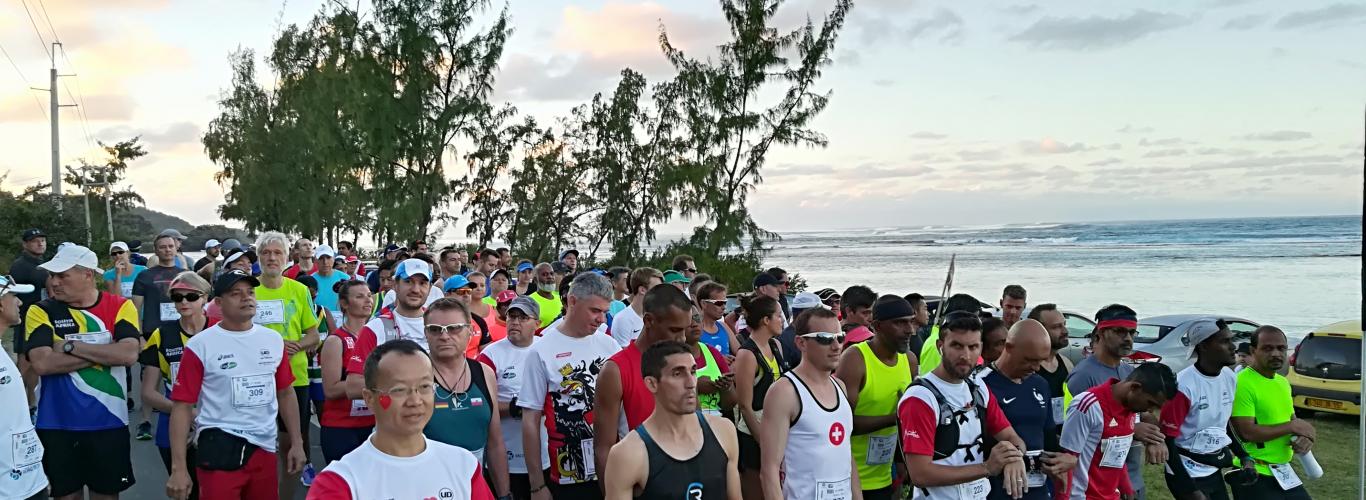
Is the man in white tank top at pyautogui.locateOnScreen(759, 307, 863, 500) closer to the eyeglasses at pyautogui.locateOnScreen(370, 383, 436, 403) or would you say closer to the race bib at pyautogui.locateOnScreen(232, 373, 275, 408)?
the eyeglasses at pyautogui.locateOnScreen(370, 383, 436, 403)

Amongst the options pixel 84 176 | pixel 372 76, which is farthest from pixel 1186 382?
pixel 84 176

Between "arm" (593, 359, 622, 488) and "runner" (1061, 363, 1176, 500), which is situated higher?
"arm" (593, 359, 622, 488)

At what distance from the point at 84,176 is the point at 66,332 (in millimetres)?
51361

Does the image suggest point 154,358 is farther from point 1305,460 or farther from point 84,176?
point 84,176

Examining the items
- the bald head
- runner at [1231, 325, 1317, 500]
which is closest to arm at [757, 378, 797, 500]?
the bald head

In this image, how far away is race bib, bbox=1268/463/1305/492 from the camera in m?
5.94

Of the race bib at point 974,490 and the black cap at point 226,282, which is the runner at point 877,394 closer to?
the race bib at point 974,490

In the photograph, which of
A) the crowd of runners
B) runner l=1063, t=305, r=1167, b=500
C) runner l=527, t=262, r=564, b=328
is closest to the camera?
the crowd of runners

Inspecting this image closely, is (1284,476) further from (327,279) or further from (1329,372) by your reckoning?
(327,279)

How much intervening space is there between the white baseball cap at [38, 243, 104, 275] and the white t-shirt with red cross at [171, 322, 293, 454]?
94 centimetres

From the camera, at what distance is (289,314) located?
7012 mm

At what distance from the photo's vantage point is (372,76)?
77.9 ft

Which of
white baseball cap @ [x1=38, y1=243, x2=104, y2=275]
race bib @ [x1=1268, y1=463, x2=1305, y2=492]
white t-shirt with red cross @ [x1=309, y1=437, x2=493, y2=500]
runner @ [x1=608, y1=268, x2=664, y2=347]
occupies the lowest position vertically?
race bib @ [x1=1268, y1=463, x2=1305, y2=492]

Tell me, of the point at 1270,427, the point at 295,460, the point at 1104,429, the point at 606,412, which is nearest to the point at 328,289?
the point at 295,460
